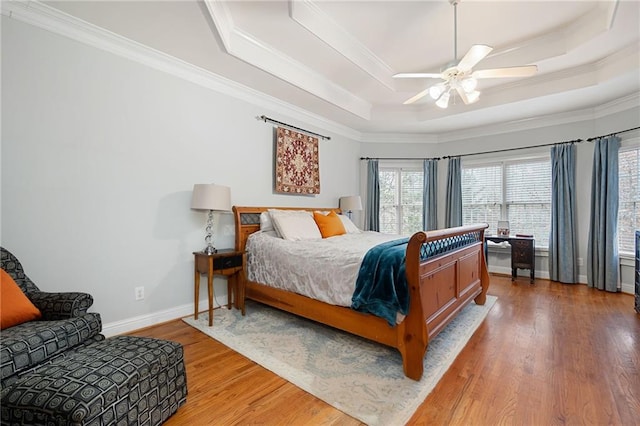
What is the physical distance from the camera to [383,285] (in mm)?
2035

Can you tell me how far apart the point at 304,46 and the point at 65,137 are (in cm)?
244

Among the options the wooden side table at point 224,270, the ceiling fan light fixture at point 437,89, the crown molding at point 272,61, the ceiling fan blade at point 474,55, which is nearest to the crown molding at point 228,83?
the crown molding at point 272,61

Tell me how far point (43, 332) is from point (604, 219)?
604 cm

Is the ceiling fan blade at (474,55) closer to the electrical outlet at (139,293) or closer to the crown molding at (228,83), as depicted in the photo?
the crown molding at (228,83)

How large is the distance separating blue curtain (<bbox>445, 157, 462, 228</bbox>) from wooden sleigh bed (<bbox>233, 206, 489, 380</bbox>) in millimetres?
2031

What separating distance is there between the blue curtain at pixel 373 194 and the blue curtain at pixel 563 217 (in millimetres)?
2809

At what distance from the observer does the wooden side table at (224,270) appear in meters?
2.85

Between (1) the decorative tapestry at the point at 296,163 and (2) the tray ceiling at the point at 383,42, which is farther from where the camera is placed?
(1) the decorative tapestry at the point at 296,163

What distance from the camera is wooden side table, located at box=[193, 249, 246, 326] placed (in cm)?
285

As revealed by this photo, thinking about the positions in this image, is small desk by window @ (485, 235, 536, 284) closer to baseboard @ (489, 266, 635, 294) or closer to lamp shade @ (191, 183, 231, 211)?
baseboard @ (489, 266, 635, 294)

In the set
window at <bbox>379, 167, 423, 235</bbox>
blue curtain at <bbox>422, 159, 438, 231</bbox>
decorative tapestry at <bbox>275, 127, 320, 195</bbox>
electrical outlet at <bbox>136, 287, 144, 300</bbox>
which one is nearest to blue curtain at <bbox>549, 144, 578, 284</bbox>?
blue curtain at <bbox>422, 159, 438, 231</bbox>

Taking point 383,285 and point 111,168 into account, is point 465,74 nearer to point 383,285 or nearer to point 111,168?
point 383,285

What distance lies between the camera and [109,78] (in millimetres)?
2574

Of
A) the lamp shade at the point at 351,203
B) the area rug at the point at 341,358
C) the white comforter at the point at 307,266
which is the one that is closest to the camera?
the area rug at the point at 341,358
